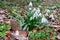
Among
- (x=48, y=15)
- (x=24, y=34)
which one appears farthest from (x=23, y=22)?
(x=48, y=15)

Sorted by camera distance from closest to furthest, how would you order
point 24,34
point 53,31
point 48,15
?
1. point 24,34
2. point 53,31
3. point 48,15

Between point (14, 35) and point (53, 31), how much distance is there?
0.60 metres

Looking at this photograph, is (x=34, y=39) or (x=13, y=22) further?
(x=13, y=22)

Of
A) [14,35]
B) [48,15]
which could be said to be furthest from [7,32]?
[48,15]

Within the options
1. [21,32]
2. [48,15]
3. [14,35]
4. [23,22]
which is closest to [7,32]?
[14,35]

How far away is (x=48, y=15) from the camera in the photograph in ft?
13.3

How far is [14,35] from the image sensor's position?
2.81 metres

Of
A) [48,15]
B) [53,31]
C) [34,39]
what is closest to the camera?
[34,39]

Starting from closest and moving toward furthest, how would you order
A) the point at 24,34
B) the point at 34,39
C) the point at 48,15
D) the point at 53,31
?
the point at 34,39 < the point at 24,34 < the point at 53,31 < the point at 48,15

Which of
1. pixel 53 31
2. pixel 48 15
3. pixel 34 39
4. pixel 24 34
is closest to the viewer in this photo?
pixel 34 39

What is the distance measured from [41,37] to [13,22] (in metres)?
0.56

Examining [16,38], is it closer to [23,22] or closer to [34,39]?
[34,39]

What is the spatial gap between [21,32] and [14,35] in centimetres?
23

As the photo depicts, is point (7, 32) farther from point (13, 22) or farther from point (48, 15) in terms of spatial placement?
point (48, 15)
